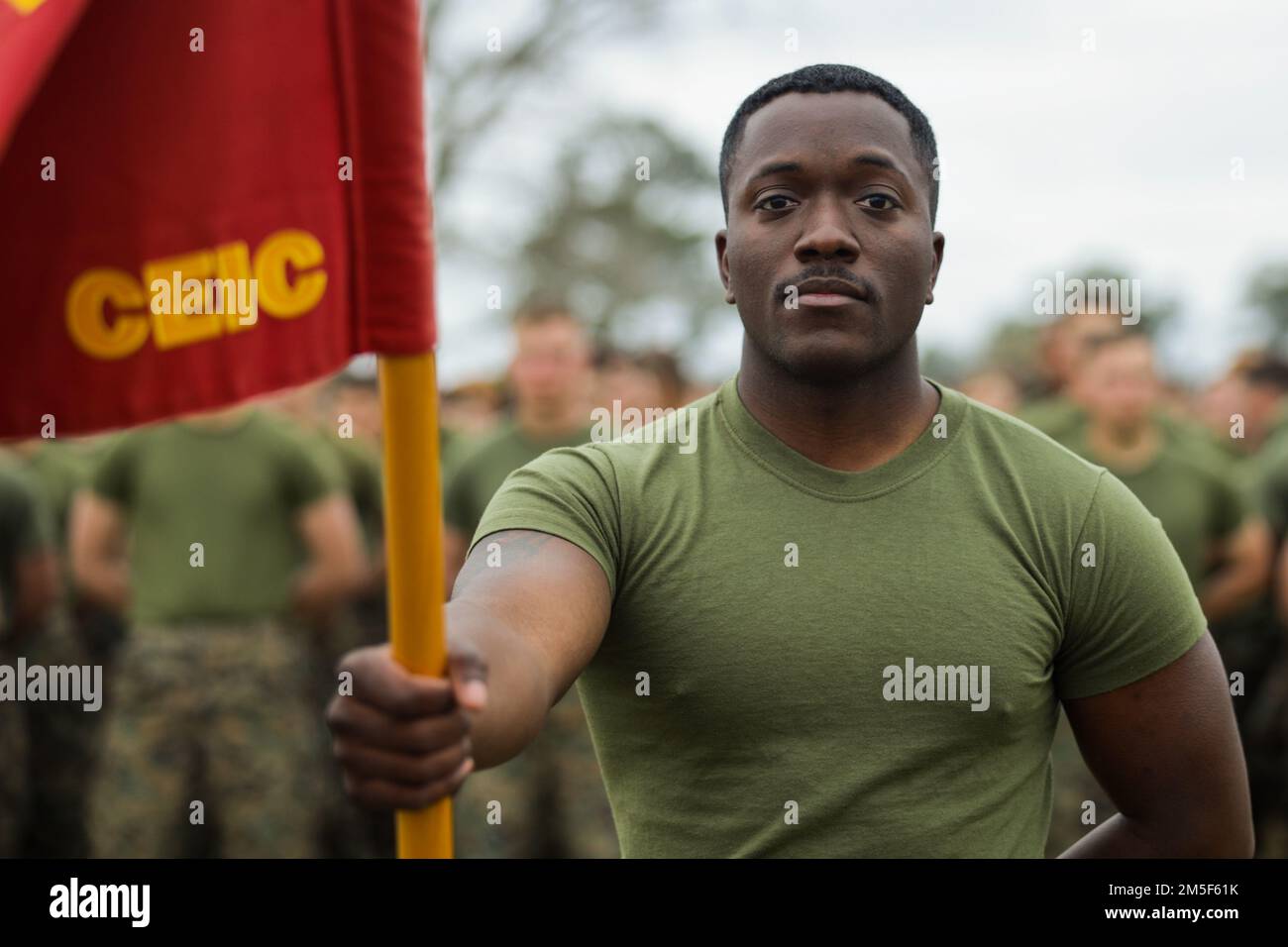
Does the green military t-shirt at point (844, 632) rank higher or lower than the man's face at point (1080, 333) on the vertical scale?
lower

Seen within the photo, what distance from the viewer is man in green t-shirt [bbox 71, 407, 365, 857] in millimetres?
6359

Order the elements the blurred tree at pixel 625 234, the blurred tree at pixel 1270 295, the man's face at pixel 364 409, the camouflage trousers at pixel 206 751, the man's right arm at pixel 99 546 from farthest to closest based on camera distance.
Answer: the blurred tree at pixel 1270 295 → the blurred tree at pixel 625 234 → the man's face at pixel 364 409 → the man's right arm at pixel 99 546 → the camouflage trousers at pixel 206 751

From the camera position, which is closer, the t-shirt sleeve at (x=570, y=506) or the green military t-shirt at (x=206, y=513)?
the t-shirt sleeve at (x=570, y=506)

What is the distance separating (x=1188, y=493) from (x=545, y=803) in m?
3.00

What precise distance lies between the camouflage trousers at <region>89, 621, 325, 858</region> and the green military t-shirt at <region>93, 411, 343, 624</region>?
0.14m

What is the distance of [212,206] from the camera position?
2104 mm

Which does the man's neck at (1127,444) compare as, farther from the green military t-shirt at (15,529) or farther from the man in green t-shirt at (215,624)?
the green military t-shirt at (15,529)

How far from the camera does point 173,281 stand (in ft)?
6.96

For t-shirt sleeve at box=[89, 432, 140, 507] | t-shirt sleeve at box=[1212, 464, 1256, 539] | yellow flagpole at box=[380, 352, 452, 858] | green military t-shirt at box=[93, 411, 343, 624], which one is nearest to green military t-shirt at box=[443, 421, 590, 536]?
green military t-shirt at box=[93, 411, 343, 624]

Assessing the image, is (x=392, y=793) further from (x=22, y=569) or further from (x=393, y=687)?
(x=22, y=569)

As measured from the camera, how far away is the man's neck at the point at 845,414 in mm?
2658

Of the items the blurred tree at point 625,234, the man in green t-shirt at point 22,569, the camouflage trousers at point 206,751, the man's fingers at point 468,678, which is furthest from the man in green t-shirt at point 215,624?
the blurred tree at point 625,234

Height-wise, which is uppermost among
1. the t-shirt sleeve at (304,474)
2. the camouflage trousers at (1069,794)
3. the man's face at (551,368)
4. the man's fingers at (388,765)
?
the man's face at (551,368)

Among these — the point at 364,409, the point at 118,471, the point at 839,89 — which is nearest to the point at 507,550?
the point at 839,89
